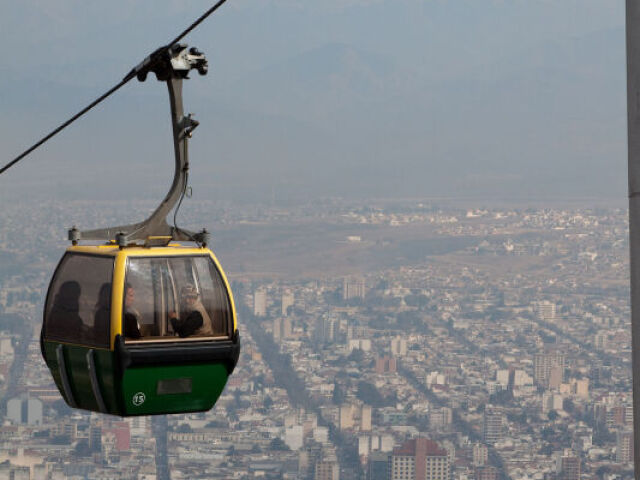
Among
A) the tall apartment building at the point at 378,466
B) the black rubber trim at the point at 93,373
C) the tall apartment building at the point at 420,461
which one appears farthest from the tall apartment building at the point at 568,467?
the black rubber trim at the point at 93,373

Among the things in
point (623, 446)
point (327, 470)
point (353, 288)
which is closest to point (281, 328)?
point (353, 288)

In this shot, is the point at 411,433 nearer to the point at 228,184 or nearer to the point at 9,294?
the point at 9,294

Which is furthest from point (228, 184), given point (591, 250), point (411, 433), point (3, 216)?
point (411, 433)

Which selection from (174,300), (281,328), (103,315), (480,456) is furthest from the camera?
(281,328)

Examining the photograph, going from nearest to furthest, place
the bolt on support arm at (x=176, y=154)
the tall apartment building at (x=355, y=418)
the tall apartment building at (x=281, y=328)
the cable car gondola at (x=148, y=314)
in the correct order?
the cable car gondola at (x=148, y=314), the bolt on support arm at (x=176, y=154), the tall apartment building at (x=355, y=418), the tall apartment building at (x=281, y=328)

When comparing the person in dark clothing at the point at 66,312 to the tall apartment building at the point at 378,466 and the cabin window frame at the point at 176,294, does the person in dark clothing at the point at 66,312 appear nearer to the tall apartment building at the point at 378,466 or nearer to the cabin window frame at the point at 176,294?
the cabin window frame at the point at 176,294

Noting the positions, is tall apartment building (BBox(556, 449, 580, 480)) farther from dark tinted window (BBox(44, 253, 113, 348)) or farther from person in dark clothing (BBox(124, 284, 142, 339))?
person in dark clothing (BBox(124, 284, 142, 339))

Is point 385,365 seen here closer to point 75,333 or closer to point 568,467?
point 568,467

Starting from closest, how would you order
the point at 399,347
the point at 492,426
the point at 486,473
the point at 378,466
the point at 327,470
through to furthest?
1. the point at 486,473
2. the point at 378,466
3. the point at 327,470
4. the point at 492,426
5. the point at 399,347
